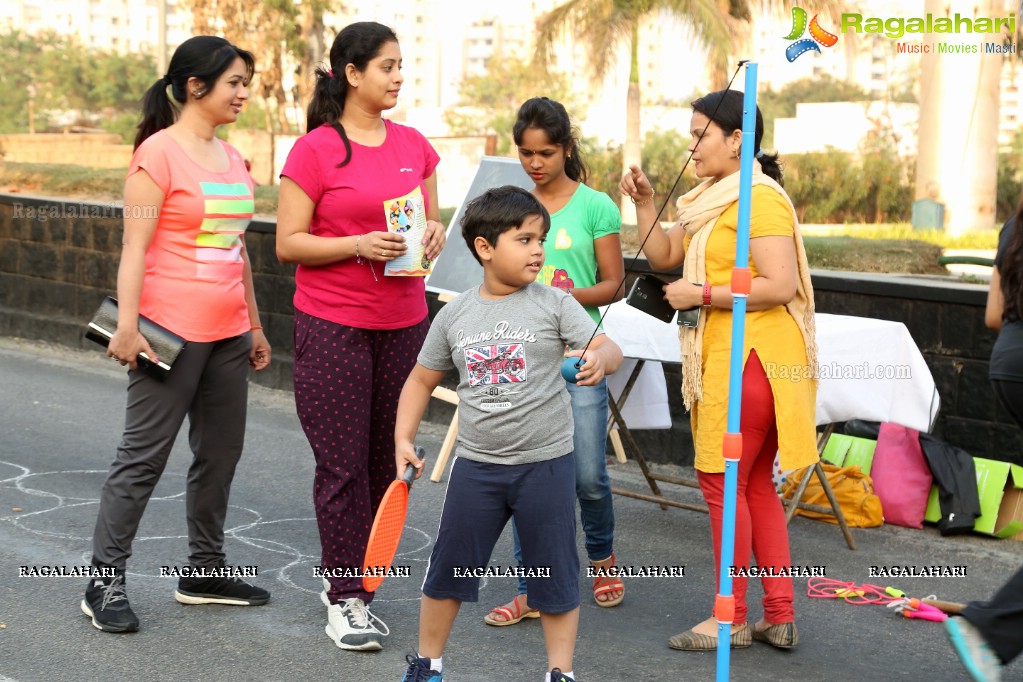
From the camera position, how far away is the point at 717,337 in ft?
14.7

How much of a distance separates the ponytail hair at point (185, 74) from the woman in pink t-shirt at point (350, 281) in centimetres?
35

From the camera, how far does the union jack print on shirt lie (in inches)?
151

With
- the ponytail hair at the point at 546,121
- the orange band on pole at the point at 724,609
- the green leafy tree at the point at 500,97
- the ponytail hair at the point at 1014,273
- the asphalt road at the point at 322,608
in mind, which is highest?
the green leafy tree at the point at 500,97

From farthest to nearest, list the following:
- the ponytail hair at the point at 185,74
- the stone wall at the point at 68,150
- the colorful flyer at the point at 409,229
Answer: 1. the stone wall at the point at 68,150
2. the ponytail hair at the point at 185,74
3. the colorful flyer at the point at 409,229

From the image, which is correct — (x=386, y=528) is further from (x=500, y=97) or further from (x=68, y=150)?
(x=500, y=97)

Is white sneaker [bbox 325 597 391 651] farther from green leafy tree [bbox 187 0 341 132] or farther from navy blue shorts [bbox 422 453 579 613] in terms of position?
green leafy tree [bbox 187 0 341 132]

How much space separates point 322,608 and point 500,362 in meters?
1.63

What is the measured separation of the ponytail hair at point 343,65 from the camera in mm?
4418

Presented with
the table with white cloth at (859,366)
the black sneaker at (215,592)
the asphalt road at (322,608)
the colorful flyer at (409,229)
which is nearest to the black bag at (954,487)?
the asphalt road at (322,608)

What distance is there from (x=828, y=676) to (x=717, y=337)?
1.21 m

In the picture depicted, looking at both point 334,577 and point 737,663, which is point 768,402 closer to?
point 737,663

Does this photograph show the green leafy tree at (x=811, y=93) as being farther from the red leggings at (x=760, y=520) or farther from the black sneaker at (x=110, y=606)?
the black sneaker at (x=110, y=606)

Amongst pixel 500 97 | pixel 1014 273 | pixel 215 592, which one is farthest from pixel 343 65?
pixel 500 97

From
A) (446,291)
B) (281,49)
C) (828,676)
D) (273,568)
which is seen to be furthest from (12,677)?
(281,49)
